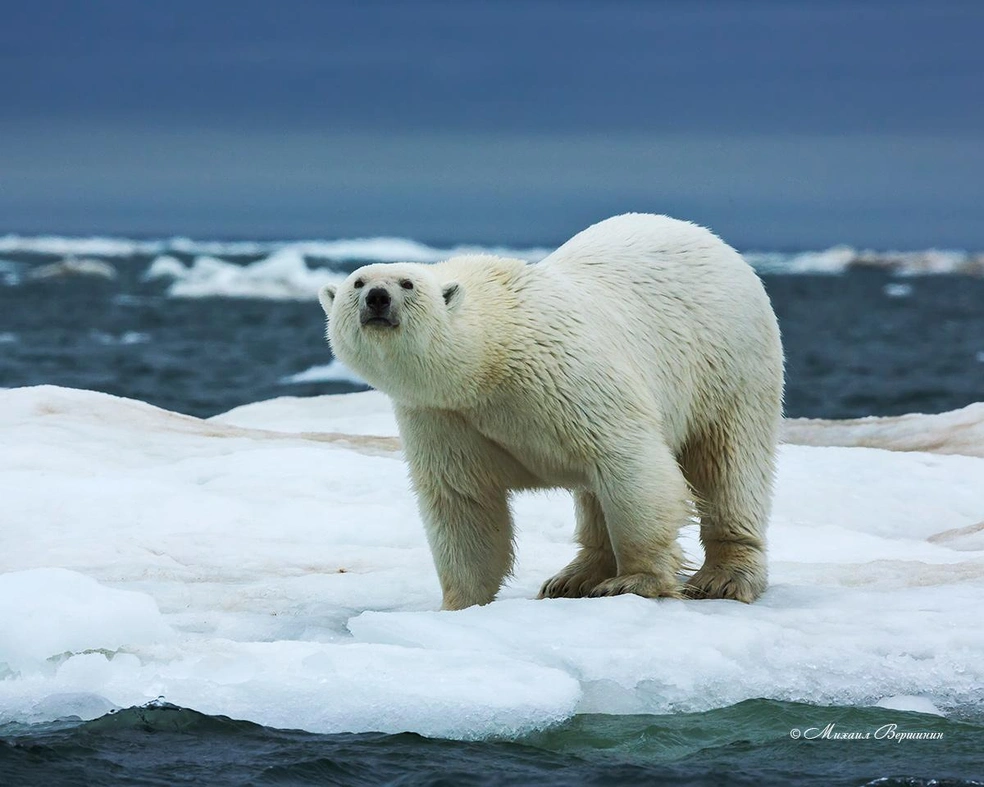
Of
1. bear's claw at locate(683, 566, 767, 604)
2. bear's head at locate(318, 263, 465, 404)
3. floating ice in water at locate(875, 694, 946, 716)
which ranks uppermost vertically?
bear's head at locate(318, 263, 465, 404)

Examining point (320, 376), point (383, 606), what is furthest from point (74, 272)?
point (383, 606)

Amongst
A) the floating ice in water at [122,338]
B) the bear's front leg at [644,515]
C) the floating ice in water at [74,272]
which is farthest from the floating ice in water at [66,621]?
the floating ice in water at [74,272]

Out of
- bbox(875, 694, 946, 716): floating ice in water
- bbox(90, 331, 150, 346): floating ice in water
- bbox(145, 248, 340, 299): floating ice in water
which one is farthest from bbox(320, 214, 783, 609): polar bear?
bbox(145, 248, 340, 299): floating ice in water

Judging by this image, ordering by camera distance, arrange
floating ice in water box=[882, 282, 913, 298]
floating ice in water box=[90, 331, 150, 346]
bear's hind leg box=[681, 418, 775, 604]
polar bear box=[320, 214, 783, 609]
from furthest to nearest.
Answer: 1. floating ice in water box=[882, 282, 913, 298]
2. floating ice in water box=[90, 331, 150, 346]
3. bear's hind leg box=[681, 418, 775, 604]
4. polar bear box=[320, 214, 783, 609]

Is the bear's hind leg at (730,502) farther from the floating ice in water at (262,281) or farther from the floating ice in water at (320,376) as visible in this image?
the floating ice in water at (262,281)

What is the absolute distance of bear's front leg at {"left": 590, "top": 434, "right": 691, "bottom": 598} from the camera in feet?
20.7

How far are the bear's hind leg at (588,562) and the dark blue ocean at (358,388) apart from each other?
5.27ft

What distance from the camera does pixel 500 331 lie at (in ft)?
20.5

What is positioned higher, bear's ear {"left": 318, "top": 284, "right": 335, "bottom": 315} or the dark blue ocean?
bear's ear {"left": 318, "top": 284, "right": 335, "bottom": 315}

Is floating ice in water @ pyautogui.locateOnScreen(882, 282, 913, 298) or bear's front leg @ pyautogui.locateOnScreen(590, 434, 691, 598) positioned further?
floating ice in water @ pyautogui.locateOnScreen(882, 282, 913, 298)

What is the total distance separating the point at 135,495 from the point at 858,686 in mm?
4571

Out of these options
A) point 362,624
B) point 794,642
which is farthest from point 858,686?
point 362,624

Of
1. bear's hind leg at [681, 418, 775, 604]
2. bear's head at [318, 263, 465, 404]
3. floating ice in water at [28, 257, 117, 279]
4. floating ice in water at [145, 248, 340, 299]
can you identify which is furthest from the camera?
floating ice in water at [28, 257, 117, 279]

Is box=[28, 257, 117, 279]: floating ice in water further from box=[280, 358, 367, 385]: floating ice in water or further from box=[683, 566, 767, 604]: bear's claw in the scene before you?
box=[683, 566, 767, 604]: bear's claw
